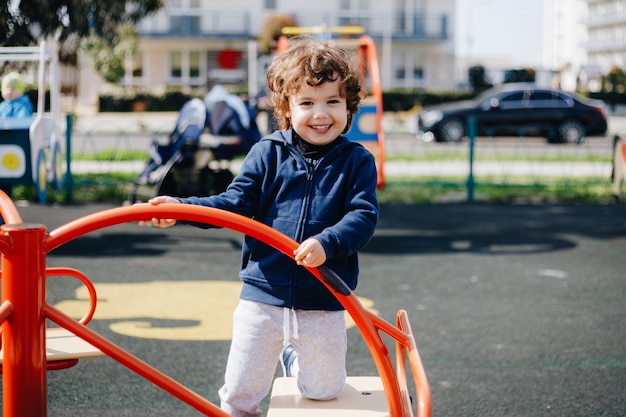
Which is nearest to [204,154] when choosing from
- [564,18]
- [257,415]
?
[257,415]

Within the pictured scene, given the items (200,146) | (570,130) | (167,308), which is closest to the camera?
(167,308)

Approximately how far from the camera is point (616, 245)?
794 cm

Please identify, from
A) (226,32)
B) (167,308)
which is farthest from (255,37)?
(167,308)

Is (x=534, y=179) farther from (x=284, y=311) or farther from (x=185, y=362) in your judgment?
(x=284, y=311)

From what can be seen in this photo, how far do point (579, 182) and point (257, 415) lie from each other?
1045 centimetres

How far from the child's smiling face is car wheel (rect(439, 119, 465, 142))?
63.9ft

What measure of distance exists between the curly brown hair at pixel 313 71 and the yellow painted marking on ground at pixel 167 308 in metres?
2.34

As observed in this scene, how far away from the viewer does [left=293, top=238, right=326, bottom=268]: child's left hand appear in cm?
221

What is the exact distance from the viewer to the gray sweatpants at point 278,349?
2.62 meters

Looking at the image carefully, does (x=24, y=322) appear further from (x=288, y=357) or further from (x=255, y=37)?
(x=255, y=37)

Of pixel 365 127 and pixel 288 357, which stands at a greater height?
pixel 365 127

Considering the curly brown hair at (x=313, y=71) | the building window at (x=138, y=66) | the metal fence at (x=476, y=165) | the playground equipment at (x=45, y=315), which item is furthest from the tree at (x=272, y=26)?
the playground equipment at (x=45, y=315)

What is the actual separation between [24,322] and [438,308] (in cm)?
385

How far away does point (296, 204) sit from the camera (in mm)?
2631
